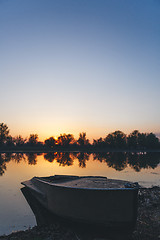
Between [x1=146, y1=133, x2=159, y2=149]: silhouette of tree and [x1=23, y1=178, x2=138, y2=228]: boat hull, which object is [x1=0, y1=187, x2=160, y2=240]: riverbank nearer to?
[x1=23, y1=178, x2=138, y2=228]: boat hull

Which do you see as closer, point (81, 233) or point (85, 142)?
point (81, 233)

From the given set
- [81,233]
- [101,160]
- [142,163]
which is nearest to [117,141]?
[101,160]

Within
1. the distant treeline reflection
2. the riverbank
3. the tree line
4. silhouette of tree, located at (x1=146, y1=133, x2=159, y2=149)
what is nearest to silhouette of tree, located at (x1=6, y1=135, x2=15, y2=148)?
the tree line

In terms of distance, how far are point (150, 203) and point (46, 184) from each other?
24.9ft

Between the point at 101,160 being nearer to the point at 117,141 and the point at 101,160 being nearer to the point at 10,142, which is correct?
the point at 10,142

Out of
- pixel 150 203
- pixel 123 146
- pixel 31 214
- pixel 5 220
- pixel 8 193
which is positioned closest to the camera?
pixel 5 220

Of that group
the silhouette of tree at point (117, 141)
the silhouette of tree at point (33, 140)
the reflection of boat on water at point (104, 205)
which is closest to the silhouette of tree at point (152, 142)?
the silhouette of tree at point (117, 141)

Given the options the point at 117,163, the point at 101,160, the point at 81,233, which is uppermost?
the point at 81,233

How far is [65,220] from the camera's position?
964cm

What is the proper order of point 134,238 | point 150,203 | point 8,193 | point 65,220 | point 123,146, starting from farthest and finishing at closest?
point 123,146, point 8,193, point 150,203, point 65,220, point 134,238

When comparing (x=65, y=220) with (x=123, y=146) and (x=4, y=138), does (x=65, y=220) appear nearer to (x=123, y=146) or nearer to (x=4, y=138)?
(x=4, y=138)

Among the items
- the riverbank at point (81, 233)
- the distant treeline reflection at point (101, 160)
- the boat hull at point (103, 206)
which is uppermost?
the boat hull at point (103, 206)

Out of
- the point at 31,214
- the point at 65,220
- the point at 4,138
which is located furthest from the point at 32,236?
the point at 4,138

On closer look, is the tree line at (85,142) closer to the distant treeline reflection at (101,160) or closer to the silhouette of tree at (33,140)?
the silhouette of tree at (33,140)
